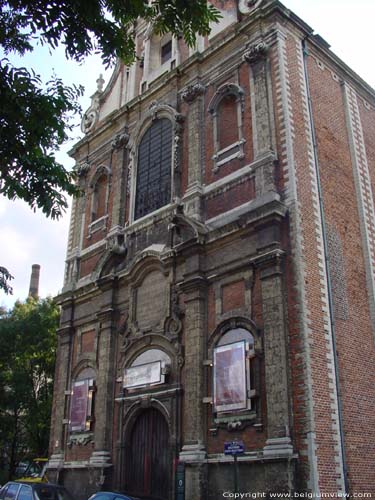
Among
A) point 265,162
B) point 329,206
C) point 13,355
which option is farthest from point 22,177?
point 13,355

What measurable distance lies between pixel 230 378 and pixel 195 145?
8.15m

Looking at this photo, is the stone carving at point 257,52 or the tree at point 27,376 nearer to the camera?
the stone carving at point 257,52

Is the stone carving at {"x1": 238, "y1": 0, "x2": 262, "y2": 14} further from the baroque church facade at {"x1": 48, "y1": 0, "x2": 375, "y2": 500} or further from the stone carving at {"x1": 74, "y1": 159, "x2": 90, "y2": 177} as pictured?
the stone carving at {"x1": 74, "y1": 159, "x2": 90, "y2": 177}

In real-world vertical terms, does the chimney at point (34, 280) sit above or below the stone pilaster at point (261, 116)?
above

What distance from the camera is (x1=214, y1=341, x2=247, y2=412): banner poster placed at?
14.6m

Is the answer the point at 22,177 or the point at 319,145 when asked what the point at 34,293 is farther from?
the point at 22,177

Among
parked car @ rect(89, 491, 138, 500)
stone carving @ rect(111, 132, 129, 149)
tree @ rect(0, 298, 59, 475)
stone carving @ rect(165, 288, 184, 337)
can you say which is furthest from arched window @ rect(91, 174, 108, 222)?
parked car @ rect(89, 491, 138, 500)

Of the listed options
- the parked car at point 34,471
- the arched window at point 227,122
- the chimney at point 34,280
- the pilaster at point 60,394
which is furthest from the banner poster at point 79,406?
the chimney at point 34,280

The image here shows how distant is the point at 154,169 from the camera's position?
2116 cm

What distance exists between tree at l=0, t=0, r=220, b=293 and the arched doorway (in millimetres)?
9961

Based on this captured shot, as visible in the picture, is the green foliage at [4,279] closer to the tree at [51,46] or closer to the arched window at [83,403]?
the tree at [51,46]

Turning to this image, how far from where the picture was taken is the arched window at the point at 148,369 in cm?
1720

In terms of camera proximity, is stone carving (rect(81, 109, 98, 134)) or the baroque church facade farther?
stone carving (rect(81, 109, 98, 134))

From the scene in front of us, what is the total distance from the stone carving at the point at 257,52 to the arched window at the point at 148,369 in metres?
9.64
